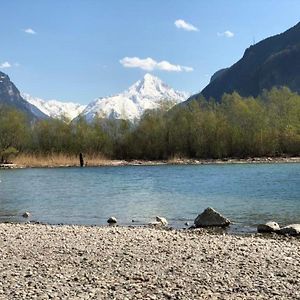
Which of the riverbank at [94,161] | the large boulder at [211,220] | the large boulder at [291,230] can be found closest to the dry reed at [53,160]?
the riverbank at [94,161]

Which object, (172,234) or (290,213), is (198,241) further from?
(290,213)

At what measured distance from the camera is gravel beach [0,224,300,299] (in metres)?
10.2

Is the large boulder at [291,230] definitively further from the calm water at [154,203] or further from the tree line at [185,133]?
the tree line at [185,133]

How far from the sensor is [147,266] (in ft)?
41.8

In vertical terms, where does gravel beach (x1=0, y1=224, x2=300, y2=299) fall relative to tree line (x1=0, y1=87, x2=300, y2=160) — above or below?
below

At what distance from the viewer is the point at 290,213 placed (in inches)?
993

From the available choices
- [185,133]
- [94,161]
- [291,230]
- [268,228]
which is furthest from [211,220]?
[185,133]

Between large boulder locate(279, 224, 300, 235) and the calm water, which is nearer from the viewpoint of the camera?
large boulder locate(279, 224, 300, 235)

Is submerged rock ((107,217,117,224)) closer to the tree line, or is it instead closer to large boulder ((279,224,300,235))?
large boulder ((279,224,300,235))

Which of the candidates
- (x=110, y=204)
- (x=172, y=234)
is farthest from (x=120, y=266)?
(x=110, y=204)

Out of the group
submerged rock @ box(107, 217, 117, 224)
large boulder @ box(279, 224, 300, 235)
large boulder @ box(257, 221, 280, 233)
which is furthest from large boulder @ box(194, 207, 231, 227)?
submerged rock @ box(107, 217, 117, 224)

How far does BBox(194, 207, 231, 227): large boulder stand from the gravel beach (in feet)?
9.55

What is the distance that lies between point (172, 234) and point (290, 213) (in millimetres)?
9267

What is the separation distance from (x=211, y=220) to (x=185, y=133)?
8487 cm
